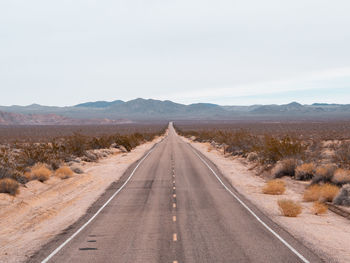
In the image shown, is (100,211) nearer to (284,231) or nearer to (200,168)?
(284,231)

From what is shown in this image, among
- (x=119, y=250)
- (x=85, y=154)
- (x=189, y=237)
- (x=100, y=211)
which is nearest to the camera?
(x=119, y=250)

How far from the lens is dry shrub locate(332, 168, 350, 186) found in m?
21.5

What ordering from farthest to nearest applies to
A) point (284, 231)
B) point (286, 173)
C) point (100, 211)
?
point (286, 173)
point (100, 211)
point (284, 231)

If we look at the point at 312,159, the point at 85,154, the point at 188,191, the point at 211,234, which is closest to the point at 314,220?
the point at 211,234

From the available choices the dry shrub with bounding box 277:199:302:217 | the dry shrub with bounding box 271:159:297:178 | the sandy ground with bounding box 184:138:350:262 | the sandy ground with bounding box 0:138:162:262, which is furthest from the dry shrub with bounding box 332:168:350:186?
the sandy ground with bounding box 0:138:162:262

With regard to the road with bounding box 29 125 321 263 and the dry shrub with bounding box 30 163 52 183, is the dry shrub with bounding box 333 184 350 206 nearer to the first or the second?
the road with bounding box 29 125 321 263

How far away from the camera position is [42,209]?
1872 cm

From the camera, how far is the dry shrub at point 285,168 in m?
28.1

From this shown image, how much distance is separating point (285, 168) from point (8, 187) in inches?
714

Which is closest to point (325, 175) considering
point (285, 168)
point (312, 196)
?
point (312, 196)

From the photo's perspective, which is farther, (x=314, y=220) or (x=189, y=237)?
(x=314, y=220)

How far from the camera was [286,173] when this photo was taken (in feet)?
93.5

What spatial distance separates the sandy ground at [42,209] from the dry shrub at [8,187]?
0.45 metres

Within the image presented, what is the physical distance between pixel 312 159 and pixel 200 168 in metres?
8.91
